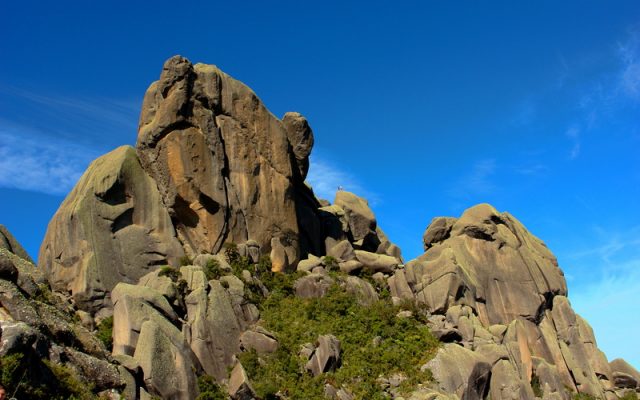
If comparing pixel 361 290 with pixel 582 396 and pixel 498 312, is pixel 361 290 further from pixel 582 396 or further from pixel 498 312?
pixel 582 396

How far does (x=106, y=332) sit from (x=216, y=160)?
18.5m

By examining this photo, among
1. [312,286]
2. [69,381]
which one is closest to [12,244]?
[69,381]

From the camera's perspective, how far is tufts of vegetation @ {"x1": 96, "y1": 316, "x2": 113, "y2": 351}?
38.8 meters

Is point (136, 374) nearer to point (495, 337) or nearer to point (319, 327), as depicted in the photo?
point (319, 327)

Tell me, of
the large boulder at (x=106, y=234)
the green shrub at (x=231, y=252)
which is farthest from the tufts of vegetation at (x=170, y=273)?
the green shrub at (x=231, y=252)

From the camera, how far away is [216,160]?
54281mm

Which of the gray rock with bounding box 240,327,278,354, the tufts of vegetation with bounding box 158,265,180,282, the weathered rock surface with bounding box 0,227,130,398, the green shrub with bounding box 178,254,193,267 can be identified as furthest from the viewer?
the green shrub with bounding box 178,254,193,267

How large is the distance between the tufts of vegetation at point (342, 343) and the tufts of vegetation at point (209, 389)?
242 centimetres

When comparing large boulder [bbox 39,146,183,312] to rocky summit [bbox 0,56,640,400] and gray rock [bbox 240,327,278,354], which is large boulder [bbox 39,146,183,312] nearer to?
rocky summit [bbox 0,56,640,400]

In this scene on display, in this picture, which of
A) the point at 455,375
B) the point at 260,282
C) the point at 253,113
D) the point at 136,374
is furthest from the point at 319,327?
the point at 253,113

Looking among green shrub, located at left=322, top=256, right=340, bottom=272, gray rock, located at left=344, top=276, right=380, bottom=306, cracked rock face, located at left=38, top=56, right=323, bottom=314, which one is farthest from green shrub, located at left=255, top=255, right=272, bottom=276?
gray rock, located at left=344, top=276, right=380, bottom=306

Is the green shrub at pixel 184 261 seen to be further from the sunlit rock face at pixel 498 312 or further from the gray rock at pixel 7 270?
the gray rock at pixel 7 270

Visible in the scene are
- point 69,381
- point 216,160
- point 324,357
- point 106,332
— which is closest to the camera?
point 69,381

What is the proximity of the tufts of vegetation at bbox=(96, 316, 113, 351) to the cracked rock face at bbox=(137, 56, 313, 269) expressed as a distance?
1083 cm
